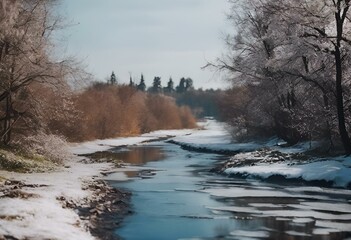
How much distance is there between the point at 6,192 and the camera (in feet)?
53.8

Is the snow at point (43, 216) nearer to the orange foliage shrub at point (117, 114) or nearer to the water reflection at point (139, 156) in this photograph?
the water reflection at point (139, 156)

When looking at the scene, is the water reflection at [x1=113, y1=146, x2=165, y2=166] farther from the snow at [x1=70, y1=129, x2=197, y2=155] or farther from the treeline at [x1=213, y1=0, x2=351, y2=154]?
the treeline at [x1=213, y1=0, x2=351, y2=154]

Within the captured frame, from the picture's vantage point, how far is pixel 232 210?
17422mm

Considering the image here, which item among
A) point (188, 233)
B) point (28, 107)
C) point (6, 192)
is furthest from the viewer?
point (28, 107)

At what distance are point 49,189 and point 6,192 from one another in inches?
87.5

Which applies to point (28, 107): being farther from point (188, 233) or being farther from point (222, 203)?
point (188, 233)

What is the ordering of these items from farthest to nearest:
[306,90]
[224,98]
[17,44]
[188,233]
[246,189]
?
[224,98], [306,90], [17,44], [246,189], [188,233]

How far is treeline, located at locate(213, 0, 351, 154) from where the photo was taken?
87.6ft

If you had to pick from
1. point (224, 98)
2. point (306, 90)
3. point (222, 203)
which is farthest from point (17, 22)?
point (224, 98)

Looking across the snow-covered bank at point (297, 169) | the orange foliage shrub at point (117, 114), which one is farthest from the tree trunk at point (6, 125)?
the orange foliage shrub at point (117, 114)

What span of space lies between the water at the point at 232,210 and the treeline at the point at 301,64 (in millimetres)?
8005

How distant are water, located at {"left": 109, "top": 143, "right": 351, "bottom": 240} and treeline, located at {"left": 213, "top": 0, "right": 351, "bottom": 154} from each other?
8005 mm

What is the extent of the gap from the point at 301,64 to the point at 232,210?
701 inches

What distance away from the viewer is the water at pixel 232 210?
1380 centimetres
